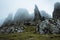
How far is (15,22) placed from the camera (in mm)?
21297

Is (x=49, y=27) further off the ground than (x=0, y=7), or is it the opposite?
(x=0, y=7)

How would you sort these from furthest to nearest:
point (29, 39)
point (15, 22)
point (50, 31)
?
point (15, 22) < point (50, 31) < point (29, 39)

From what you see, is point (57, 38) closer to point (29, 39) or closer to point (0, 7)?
point (29, 39)

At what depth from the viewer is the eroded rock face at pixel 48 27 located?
1963 cm

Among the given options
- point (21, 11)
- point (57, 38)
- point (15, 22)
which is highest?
point (21, 11)

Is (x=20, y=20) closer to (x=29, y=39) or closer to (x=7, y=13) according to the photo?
(x=7, y=13)

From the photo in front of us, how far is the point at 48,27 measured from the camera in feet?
67.8

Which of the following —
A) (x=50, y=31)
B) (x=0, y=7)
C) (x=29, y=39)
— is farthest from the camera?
(x=50, y=31)

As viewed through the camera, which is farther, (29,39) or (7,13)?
(7,13)

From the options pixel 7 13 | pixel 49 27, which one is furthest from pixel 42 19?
pixel 7 13

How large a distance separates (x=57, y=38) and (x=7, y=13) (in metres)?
6.53

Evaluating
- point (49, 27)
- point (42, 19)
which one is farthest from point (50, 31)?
point (42, 19)

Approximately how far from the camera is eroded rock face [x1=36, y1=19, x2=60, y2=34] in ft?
64.4

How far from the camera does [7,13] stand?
Result: 19828mm
